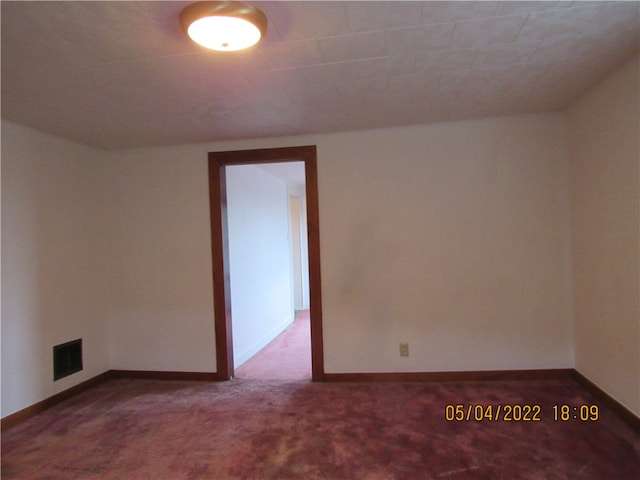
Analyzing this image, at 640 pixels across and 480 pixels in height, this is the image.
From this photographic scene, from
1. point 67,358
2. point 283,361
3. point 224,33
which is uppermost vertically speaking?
point 224,33

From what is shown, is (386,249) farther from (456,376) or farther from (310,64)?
(310,64)

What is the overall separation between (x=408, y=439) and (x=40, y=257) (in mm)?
3072

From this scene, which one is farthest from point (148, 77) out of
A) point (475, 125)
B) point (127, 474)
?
point (475, 125)

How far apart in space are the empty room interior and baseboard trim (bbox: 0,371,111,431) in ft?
0.06

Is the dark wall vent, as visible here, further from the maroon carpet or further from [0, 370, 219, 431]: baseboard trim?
the maroon carpet

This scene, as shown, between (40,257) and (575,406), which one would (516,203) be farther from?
(40,257)

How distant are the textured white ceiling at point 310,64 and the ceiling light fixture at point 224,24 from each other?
0.05 metres

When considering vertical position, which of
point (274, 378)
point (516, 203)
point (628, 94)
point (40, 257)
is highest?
point (628, 94)

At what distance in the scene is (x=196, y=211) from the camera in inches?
136

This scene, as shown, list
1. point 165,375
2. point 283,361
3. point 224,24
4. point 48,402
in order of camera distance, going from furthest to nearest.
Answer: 1. point 283,361
2. point 165,375
3. point 48,402
4. point 224,24

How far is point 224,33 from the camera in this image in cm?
157

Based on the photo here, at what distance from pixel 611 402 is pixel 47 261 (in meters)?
4.36

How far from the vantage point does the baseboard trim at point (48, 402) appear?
2.62m

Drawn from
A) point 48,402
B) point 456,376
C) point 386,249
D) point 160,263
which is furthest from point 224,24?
point 48,402
